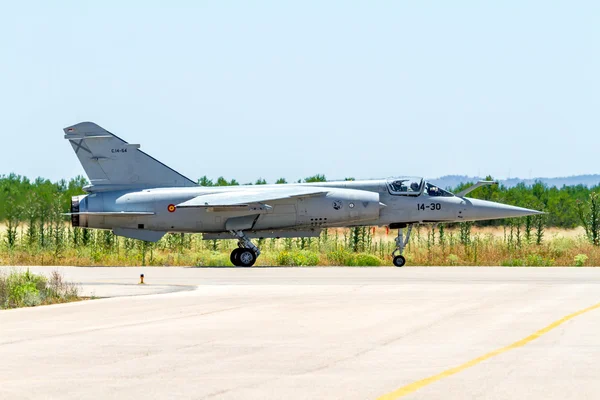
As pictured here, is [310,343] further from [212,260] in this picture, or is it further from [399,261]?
[212,260]

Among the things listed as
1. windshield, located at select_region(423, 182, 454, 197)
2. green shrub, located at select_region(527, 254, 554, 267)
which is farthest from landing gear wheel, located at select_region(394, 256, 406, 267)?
green shrub, located at select_region(527, 254, 554, 267)

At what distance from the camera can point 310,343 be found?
1208cm

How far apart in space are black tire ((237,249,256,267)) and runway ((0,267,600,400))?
34.8 feet

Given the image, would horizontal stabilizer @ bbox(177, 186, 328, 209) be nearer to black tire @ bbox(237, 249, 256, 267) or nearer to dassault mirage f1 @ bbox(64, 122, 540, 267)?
dassault mirage f1 @ bbox(64, 122, 540, 267)

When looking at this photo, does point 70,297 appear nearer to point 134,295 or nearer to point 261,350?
point 134,295

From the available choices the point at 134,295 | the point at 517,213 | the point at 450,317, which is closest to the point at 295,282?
the point at 134,295

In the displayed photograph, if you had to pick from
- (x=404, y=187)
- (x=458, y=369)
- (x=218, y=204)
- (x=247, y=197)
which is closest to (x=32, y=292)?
(x=458, y=369)

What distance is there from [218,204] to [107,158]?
3.89 meters

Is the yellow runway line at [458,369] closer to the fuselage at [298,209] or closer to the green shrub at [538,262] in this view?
the green shrub at [538,262]

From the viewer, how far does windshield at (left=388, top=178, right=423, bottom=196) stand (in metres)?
34.2

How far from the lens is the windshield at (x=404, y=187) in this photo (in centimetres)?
3419

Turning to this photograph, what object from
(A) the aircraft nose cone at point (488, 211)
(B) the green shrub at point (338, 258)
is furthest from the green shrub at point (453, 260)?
(B) the green shrub at point (338, 258)

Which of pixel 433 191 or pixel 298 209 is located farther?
pixel 433 191

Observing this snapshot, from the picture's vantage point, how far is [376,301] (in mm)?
18422
